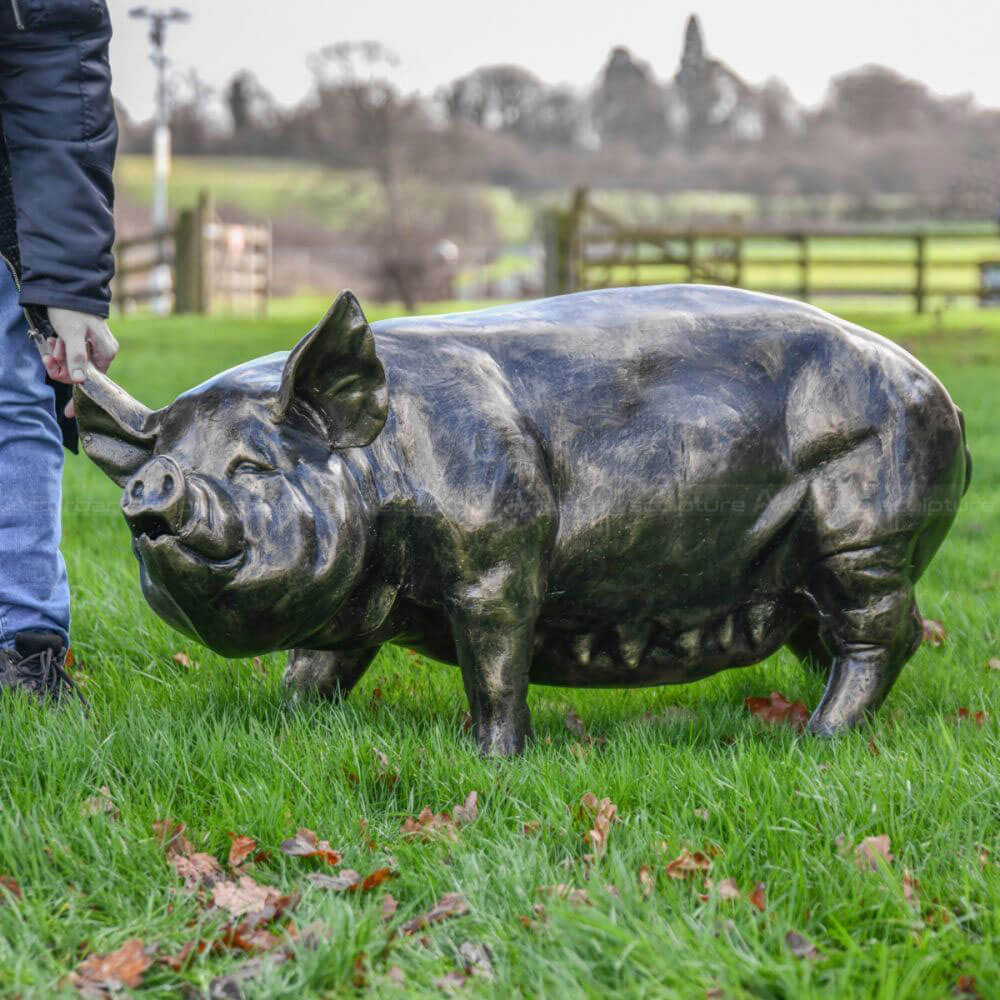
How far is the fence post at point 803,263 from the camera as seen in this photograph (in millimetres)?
21764

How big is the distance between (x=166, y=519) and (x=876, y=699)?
1.90 meters

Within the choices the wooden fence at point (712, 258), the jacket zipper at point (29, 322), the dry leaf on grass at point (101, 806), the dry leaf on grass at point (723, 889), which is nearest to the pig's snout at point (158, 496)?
the dry leaf on grass at point (101, 806)

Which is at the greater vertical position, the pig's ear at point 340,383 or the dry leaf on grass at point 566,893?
the pig's ear at point 340,383

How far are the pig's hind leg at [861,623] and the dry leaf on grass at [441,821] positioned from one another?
1.04m

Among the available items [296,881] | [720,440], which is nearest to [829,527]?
[720,440]

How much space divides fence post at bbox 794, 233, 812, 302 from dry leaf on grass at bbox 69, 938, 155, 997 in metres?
20.4

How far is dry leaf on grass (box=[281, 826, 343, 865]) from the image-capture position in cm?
279

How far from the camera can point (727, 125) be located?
74.5 ft

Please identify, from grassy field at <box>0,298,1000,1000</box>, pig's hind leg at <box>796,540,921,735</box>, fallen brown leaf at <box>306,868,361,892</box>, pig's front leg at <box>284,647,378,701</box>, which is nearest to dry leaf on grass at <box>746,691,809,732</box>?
grassy field at <box>0,298,1000,1000</box>

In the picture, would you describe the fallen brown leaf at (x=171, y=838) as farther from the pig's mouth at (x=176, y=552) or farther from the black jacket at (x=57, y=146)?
the black jacket at (x=57, y=146)

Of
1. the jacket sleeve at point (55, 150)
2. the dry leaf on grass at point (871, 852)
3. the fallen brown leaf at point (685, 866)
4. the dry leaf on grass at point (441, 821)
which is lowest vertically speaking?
the dry leaf on grass at point (441, 821)

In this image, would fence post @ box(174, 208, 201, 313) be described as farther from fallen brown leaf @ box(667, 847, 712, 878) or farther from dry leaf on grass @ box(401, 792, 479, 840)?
fallen brown leaf @ box(667, 847, 712, 878)

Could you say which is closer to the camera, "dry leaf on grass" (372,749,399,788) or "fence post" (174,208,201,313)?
"dry leaf on grass" (372,749,399,788)

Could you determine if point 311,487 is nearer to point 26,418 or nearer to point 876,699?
point 26,418
